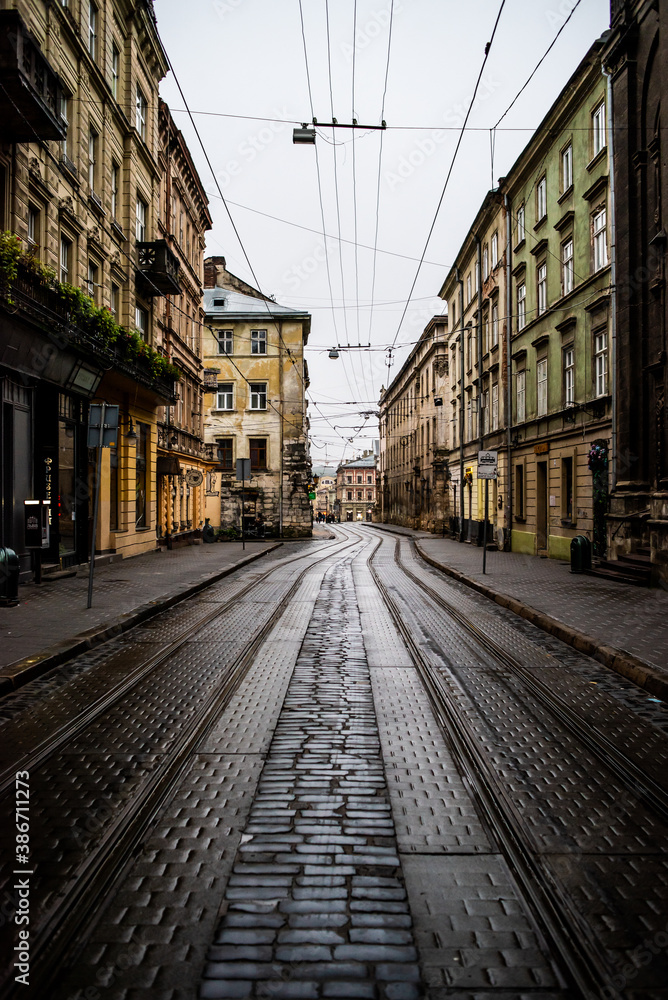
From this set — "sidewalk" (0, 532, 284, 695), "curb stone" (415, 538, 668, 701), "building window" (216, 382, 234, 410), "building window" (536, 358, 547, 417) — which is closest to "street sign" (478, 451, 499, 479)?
"curb stone" (415, 538, 668, 701)

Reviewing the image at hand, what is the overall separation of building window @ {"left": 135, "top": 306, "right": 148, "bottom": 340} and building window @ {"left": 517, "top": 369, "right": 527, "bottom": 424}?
13.4m

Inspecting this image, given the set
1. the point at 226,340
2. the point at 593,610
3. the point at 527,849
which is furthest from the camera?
the point at 226,340

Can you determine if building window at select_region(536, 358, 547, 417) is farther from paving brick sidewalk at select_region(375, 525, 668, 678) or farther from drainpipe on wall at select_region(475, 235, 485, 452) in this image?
drainpipe on wall at select_region(475, 235, 485, 452)

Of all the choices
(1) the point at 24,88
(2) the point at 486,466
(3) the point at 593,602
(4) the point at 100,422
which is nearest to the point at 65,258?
(1) the point at 24,88

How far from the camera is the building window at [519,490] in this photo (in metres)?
25.5

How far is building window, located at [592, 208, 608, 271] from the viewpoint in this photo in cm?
1775

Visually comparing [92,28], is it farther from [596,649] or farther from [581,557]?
[596,649]

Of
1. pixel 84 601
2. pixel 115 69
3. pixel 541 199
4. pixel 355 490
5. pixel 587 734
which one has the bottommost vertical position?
pixel 587 734

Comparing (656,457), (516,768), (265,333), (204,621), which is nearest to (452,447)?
(265,333)

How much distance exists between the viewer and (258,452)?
40500mm

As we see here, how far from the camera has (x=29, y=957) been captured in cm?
248

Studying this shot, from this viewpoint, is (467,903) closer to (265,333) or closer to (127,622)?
(127,622)

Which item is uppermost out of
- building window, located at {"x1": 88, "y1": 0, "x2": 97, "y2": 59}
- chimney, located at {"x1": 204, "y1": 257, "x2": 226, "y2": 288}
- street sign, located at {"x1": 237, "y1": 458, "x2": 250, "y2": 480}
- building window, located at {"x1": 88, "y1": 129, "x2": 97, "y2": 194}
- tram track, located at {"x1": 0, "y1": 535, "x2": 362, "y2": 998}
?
chimney, located at {"x1": 204, "y1": 257, "x2": 226, "y2": 288}

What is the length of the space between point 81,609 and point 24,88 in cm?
869
